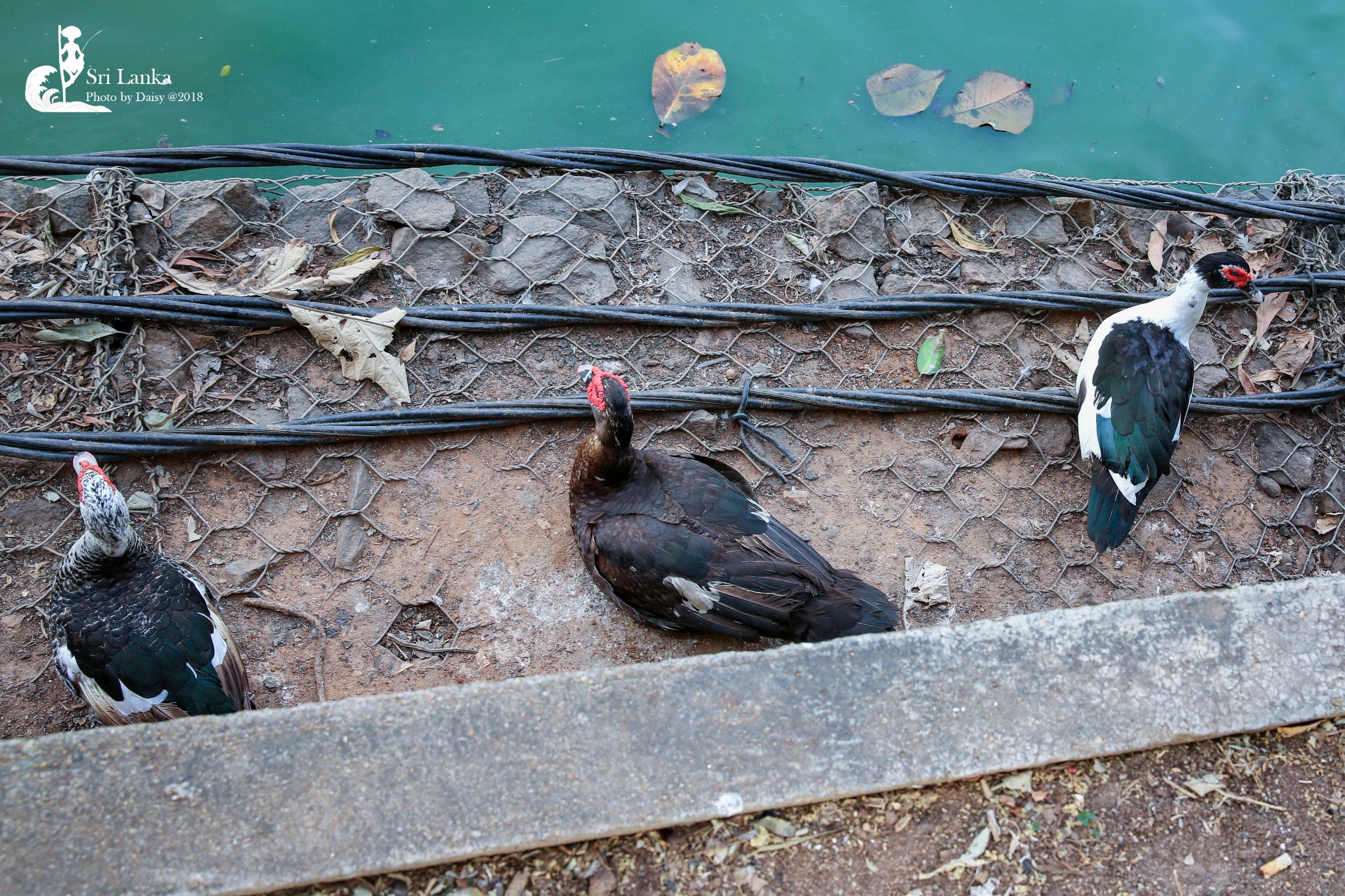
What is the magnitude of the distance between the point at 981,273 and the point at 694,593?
1.95 m

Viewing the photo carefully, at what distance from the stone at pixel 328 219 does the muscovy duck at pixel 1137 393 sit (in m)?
2.72

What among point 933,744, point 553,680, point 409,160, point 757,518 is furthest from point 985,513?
point 409,160

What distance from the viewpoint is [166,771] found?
1930 mm

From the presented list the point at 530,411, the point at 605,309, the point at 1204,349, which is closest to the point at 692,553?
the point at 530,411

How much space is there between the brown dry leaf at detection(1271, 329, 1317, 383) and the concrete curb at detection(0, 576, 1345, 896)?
5.27ft

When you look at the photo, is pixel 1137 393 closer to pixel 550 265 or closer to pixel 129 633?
pixel 550 265

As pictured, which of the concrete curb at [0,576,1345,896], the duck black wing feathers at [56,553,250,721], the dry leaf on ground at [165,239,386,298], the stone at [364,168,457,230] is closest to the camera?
the concrete curb at [0,576,1345,896]

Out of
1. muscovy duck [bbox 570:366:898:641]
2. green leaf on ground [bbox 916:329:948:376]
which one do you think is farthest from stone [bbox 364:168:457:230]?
green leaf on ground [bbox 916:329:948:376]

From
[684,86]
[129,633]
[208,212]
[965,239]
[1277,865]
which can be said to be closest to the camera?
[1277,865]

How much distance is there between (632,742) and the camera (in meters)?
2.03

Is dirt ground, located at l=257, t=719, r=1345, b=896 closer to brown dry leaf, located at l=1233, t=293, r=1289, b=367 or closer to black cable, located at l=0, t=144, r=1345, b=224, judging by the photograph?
brown dry leaf, located at l=1233, t=293, r=1289, b=367

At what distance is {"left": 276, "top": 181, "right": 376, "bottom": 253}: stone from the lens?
11.1 ft

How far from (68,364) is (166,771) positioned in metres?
1.77

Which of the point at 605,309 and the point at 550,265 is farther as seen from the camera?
the point at 550,265
